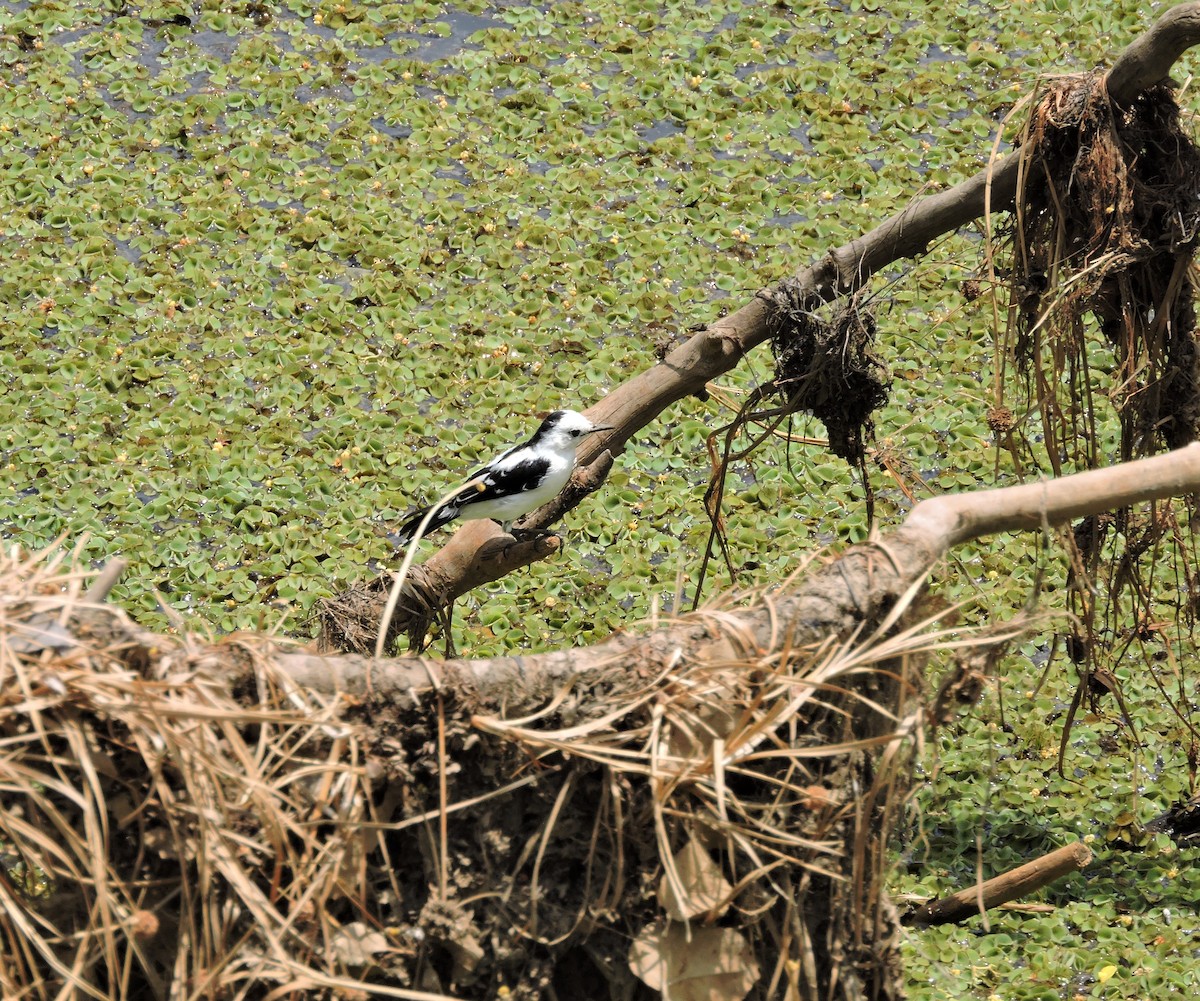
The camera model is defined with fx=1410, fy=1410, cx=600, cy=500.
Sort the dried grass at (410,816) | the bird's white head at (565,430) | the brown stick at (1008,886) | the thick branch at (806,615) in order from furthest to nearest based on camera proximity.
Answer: the bird's white head at (565,430)
the brown stick at (1008,886)
the thick branch at (806,615)
the dried grass at (410,816)

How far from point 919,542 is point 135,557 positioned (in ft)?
12.2

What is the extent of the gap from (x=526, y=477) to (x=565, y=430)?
0.79 feet

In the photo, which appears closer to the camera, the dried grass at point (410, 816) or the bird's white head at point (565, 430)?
the dried grass at point (410, 816)

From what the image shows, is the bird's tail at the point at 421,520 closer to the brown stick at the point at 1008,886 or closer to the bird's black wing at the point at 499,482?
the bird's black wing at the point at 499,482

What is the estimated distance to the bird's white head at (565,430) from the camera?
167 inches

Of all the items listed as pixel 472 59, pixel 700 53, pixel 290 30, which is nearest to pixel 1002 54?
pixel 700 53

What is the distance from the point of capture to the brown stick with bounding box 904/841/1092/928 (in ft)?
12.7

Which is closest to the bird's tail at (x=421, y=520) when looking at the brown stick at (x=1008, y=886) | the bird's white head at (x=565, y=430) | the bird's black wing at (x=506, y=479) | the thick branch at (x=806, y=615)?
the bird's black wing at (x=506, y=479)

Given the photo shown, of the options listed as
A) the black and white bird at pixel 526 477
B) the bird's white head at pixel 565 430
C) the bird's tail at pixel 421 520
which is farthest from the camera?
the bird's tail at pixel 421 520

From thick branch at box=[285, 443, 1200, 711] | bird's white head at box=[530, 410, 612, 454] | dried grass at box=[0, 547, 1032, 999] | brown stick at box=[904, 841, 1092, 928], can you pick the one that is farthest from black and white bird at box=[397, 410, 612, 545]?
dried grass at box=[0, 547, 1032, 999]

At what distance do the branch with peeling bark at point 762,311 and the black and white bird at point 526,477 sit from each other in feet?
0.39

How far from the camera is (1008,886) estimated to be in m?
3.94

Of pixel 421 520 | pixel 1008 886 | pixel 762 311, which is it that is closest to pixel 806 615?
pixel 762 311

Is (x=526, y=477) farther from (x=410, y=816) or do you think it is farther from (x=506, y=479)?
(x=410, y=816)
